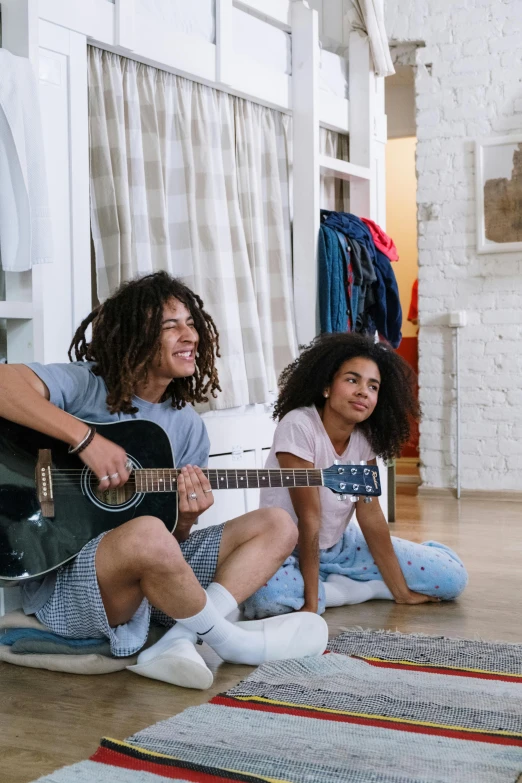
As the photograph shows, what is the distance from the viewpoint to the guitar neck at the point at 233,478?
194 centimetres

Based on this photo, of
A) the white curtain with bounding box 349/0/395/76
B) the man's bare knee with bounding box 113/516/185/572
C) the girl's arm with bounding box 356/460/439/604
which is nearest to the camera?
the man's bare knee with bounding box 113/516/185/572

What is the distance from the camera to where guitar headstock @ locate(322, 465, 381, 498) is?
6.83 feet

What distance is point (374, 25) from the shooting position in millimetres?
3734

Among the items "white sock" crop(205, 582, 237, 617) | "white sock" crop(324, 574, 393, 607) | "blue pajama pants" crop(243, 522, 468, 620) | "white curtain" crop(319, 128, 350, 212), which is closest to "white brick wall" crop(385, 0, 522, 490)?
"white curtain" crop(319, 128, 350, 212)

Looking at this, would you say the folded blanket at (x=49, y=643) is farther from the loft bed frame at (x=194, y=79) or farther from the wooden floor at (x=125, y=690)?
the loft bed frame at (x=194, y=79)

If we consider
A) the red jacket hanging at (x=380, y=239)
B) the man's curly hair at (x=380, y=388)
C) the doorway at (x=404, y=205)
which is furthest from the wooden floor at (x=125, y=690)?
the doorway at (x=404, y=205)

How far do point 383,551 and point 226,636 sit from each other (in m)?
0.76

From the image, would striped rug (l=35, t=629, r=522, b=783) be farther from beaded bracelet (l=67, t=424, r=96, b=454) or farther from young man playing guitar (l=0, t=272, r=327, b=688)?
beaded bracelet (l=67, t=424, r=96, b=454)

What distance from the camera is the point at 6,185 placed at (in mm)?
2264

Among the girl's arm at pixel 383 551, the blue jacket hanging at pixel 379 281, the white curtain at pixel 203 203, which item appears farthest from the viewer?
the blue jacket hanging at pixel 379 281

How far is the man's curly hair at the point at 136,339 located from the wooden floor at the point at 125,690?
23.5 inches

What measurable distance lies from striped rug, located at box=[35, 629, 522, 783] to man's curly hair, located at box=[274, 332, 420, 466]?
27.5 inches

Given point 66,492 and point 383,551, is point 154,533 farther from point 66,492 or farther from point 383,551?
point 383,551

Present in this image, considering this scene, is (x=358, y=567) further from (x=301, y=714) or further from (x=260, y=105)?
(x=260, y=105)
